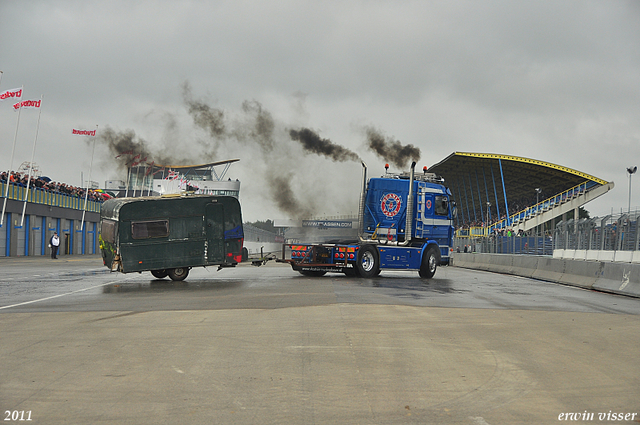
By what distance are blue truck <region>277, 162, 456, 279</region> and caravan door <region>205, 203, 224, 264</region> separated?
273cm

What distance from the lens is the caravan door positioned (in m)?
20.5

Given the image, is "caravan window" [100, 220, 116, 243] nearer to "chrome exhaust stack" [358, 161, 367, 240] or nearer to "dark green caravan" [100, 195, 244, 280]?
"dark green caravan" [100, 195, 244, 280]

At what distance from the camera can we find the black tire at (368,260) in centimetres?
2236

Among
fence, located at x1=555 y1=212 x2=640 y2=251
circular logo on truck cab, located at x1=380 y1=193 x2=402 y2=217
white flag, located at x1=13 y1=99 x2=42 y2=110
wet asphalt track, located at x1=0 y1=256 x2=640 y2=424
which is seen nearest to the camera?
wet asphalt track, located at x1=0 y1=256 x2=640 y2=424

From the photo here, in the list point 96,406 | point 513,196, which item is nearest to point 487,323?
point 96,406

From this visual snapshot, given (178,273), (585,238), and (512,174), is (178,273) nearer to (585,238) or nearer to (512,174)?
(585,238)

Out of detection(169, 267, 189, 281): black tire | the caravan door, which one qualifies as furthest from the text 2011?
detection(169, 267, 189, 281): black tire

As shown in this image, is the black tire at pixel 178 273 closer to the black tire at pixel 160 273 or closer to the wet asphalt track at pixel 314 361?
the black tire at pixel 160 273

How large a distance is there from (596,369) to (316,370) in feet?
10.5

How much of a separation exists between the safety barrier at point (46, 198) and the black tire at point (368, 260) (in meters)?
32.2

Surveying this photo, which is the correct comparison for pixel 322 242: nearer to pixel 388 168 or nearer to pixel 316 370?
pixel 388 168

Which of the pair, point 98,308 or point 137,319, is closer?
point 137,319

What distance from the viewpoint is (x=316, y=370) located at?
6996 mm

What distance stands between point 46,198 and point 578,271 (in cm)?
4380
